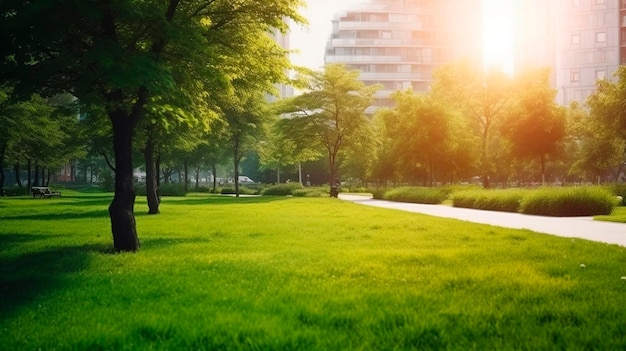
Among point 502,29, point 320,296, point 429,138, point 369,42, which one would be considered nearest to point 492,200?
point 429,138

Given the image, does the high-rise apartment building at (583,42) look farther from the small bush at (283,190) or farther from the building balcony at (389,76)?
the small bush at (283,190)

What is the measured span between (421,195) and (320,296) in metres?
29.7

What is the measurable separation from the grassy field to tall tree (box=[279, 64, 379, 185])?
113ft

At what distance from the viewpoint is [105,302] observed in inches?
247

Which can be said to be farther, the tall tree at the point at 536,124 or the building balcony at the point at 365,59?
the building balcony at the point at 365,59

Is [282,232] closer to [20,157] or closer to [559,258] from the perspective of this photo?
[559,258]

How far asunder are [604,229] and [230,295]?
12.4 metres

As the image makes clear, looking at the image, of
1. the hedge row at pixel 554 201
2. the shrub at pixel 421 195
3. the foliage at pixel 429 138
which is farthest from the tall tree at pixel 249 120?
the hedge row at pixel 554 201

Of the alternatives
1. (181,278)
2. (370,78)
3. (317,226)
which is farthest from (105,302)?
(370,78)

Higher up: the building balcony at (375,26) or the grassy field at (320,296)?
the building balcony at (375,26)

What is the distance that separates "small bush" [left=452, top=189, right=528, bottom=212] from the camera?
24000 millimetres

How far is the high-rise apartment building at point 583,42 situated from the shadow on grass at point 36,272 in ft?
268

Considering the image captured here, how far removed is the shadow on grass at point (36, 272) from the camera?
6.66 m

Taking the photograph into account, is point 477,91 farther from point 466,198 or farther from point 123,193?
point 123,193
